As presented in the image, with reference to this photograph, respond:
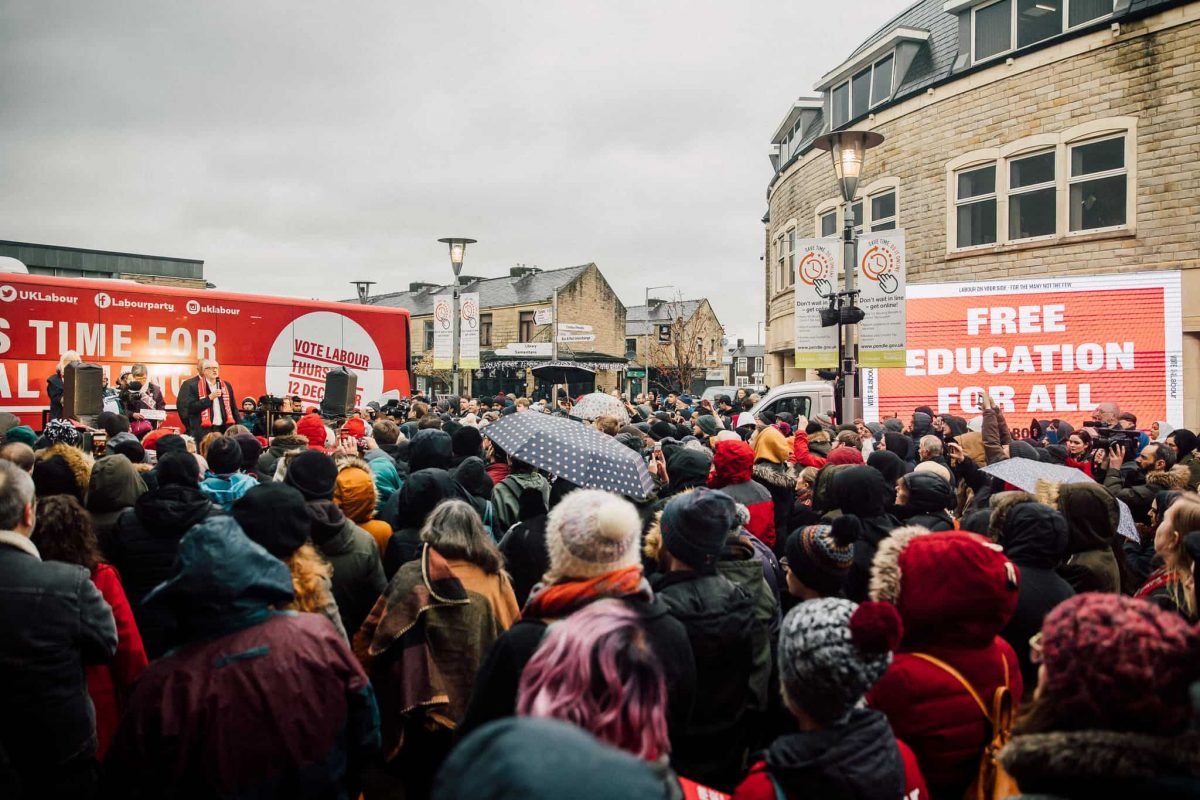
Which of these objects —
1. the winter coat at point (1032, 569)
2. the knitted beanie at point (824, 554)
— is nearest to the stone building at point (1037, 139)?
the winter coat at point (1032, 569)

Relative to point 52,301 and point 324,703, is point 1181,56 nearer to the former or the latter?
point 324,703

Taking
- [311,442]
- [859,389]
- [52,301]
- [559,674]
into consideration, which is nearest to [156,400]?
[52,301]

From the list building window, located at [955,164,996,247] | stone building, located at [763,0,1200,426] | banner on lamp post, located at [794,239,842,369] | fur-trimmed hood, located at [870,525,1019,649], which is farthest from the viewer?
building window, located at [955,164,996,247]

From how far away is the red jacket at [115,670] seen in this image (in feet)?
11.2

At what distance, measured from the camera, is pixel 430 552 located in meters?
3.57

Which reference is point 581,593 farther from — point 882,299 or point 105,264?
point 105,264

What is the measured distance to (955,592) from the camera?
269 cm

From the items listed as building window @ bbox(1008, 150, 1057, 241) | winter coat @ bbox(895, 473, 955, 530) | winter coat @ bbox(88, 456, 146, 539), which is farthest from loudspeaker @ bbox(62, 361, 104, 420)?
building window @ bbox(1008, 150, 1057, 241)

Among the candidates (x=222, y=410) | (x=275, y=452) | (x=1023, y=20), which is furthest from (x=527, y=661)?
(x=1023, y=20)

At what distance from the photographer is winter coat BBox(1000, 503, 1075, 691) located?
11.2ft

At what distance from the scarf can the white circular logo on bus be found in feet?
52.2

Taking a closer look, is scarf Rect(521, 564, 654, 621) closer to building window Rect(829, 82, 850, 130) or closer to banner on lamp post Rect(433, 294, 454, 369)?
banner on lamp post Rect(433, 294, 454, 369)

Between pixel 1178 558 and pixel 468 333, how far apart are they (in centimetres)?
1679

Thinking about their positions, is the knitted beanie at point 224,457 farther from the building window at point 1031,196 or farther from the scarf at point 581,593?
the building window at point 1031,196
